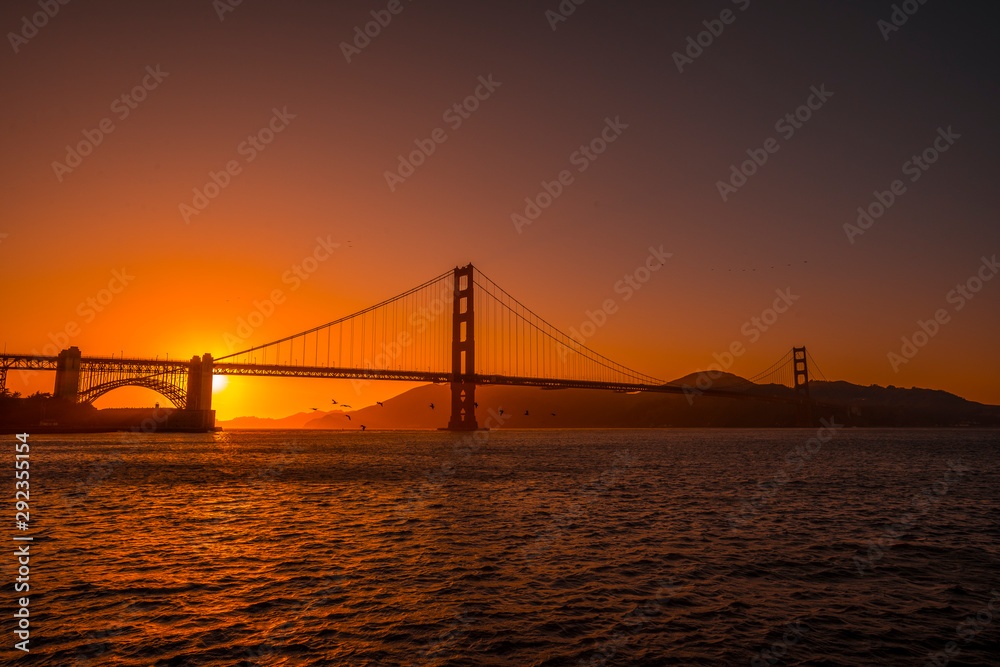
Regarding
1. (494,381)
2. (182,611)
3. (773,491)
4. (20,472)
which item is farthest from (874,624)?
(494,381)

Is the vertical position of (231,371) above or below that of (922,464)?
above

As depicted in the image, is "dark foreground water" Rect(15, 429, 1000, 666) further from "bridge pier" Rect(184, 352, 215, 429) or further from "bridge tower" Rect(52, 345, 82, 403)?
"bridge tower" Rect(52, 345, 82, 403)

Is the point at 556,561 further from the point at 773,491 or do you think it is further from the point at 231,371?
the point at 231,371

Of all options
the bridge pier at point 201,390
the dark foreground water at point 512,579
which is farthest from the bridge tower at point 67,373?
the dark foreground water at point 512,579

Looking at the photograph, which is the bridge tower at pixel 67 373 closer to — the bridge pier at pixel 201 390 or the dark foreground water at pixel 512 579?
the bridge pier at pixel 201 390

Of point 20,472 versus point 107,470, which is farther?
point 107,470

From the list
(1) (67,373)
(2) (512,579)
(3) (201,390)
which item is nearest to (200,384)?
(3) (201,390)

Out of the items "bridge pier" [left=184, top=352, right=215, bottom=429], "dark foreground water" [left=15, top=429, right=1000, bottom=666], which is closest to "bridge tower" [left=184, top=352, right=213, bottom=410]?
"bridge pier" [left=184, top=352, right=215, bottom=429]

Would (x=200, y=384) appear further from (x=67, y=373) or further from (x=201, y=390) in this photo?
(x=67, y=373)
